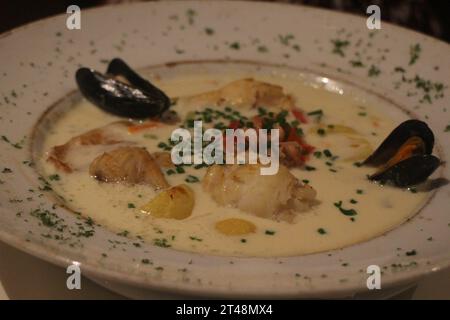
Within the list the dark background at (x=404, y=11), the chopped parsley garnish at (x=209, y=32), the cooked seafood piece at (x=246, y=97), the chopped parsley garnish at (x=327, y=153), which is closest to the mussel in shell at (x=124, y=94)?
the cooked seafood piece at (x=246, y=97)

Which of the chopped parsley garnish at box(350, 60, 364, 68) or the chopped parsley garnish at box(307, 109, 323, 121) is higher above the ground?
the chopped parsley garnish at box(350, 60, 364, 68)

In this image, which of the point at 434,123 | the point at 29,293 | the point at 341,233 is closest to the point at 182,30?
the point at 434,123

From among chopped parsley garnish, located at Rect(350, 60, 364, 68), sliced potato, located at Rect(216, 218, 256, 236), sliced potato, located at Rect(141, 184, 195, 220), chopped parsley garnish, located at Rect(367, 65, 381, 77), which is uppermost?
chopped parsley garnish, located at Rect(350, 60, 364, 68)

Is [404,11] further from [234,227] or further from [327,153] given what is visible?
[234,227]

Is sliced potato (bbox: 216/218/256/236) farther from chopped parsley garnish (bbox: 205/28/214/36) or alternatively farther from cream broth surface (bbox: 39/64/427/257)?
chopped parsley garnish (bbox: 205/28/214/36)

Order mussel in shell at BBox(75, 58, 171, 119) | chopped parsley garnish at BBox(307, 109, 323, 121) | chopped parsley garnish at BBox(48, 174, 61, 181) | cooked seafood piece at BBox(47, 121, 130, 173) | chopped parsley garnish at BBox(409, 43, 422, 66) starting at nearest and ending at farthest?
chopped parsley garnish at BBox(48, 174, 61, 181), cooked seafood piece at BBox(47, 121, 130, 173), mussel in shell at BBox(75, 58, 171, 119), chopped parsley garnish at BBox(307, 109, 323, 121), chopped parsley garnish at BBox(409, 43, 422, 66)

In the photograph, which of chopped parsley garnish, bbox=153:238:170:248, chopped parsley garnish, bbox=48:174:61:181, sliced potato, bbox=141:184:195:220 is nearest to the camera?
chopped parsley garnish, bbox=153:238:170:248

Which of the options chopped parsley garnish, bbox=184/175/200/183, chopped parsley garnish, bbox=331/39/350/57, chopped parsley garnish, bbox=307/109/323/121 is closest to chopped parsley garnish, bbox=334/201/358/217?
chopped parsley garnish, bbox=184/175/200/183
